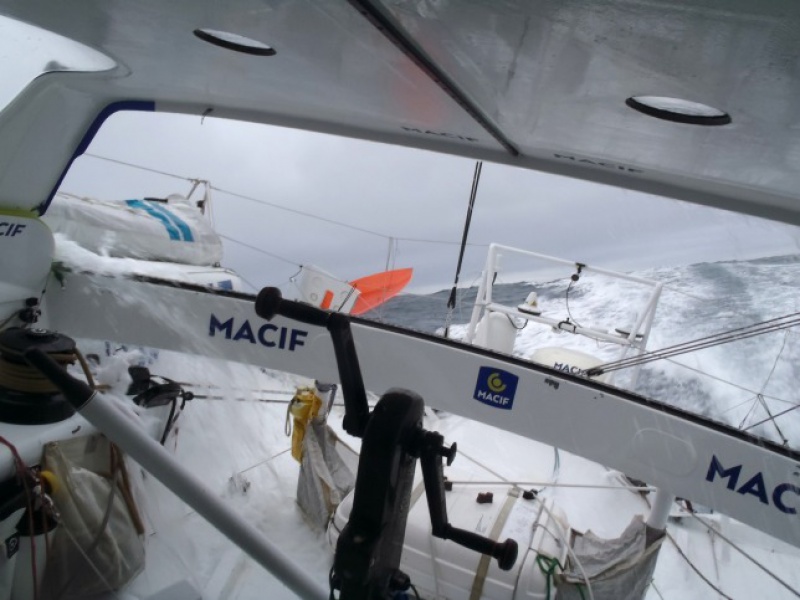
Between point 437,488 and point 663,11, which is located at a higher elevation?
point 663,11

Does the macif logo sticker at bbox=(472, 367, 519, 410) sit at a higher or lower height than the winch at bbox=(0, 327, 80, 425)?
higher

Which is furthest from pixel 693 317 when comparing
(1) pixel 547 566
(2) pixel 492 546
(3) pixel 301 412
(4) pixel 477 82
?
(2) pixel 492 546

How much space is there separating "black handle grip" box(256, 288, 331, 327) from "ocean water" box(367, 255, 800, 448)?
234 centimetres

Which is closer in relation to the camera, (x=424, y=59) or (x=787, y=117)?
(x=787, y=117)

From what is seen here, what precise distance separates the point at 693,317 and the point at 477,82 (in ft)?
13.5

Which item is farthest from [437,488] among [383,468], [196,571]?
[196,571]

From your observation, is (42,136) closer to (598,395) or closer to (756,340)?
(598,395)

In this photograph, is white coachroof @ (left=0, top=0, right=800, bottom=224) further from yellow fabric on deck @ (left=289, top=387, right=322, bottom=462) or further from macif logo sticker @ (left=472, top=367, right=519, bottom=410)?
yellow fabric on deck @ (left=289, top=387, right=322, bottom=462)

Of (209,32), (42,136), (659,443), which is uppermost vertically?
(209,32)

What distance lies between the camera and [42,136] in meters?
2.12

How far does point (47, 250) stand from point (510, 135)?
6.29ft

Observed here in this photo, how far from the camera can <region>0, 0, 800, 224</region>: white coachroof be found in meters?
0.82

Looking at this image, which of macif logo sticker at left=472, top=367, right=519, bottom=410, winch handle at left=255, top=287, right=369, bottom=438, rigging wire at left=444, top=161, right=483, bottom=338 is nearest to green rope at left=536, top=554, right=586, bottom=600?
macif logo sticker at left=472, top=367, right=519, bottom=410

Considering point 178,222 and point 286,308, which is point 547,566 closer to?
point 286,308
